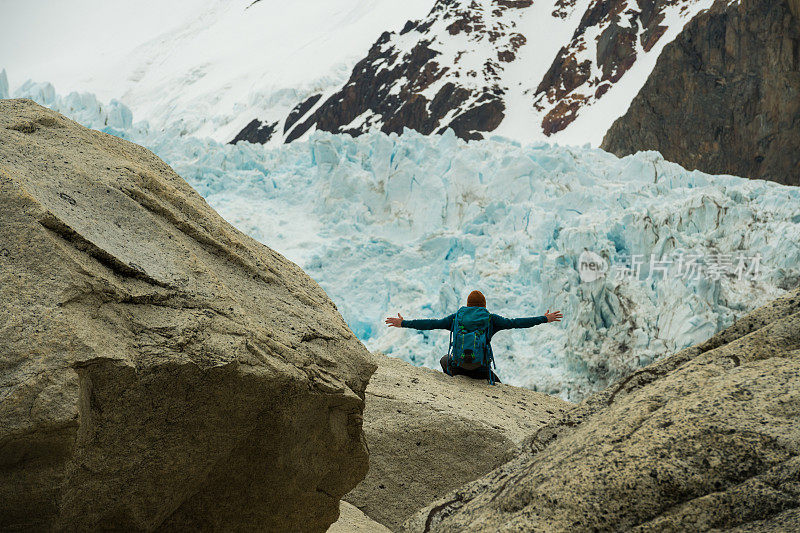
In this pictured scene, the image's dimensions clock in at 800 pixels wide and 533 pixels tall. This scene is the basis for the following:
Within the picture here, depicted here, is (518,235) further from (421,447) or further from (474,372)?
(421,447)

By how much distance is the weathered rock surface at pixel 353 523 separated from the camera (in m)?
3.09

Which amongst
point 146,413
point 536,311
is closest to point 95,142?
point 146,413

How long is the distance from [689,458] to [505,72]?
155ft

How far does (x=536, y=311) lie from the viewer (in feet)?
40.4

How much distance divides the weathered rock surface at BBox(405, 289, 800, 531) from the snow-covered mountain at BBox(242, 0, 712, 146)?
112 ft

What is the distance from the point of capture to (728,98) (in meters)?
31.2

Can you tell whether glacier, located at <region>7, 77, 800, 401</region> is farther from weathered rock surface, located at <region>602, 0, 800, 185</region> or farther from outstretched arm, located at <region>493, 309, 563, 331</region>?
weathered rock surface, located at <region>602, 0, 800, 185</region>

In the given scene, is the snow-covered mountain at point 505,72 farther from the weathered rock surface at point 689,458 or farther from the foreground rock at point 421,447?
the weathered rock surface at point 689,458

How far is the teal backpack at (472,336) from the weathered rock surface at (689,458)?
2.55 metres

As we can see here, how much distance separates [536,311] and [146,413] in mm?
10838

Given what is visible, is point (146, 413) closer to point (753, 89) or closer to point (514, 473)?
point (514, 473)

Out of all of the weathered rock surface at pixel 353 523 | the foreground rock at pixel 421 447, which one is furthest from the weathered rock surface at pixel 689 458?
the foreground rock at pixel 421 447

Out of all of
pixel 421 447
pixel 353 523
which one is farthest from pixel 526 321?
pixel 353 523

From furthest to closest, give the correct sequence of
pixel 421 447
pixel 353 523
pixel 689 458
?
pixel 421 447 < pixel 353 523 < pixel 689 458
